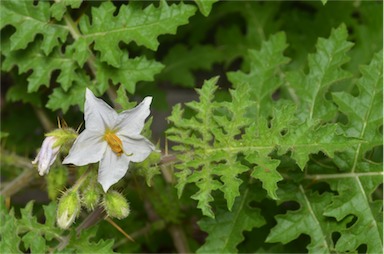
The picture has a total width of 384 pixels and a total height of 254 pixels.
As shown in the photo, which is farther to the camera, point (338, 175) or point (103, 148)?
point (338, 175)

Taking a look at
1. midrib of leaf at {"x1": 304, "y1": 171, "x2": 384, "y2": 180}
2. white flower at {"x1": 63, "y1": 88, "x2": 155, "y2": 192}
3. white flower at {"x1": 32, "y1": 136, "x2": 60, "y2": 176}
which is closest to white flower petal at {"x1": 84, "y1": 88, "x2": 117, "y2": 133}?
white flower at {"x1": 63, "y1": 88, "x2": 155, "y2": 192}

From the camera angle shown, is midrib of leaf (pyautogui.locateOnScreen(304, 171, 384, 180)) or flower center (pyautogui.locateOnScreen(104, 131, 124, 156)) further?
midrib of leaf (pyautogui.locateOnScreen(304, 171, 384, 180))

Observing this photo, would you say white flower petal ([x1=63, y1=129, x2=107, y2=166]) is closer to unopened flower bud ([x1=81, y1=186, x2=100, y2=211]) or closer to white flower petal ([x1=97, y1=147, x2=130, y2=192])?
white flower petal ([x1=97, y1=147, x2=130, y2=192])

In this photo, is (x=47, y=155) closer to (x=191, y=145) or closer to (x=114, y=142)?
(x=114, y=142)

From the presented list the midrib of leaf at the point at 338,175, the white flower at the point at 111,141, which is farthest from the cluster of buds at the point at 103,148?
the midrib of leaf at the point at 338,175

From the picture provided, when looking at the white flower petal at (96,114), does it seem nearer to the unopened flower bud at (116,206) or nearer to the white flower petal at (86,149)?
→ the white flower petal at (86,149)

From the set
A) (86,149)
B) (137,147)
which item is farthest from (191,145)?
(86,149)

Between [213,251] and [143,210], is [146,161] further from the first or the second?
[143,210]

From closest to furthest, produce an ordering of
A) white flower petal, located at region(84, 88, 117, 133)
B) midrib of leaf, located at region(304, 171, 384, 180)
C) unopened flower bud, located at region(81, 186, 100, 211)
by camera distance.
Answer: white flower petal, located at region(84, 88, 117, 133), unopened flower bud, located at region(81, 186, 100, 211), midrib of leaf, located at region(304, 171, 384, 180)
